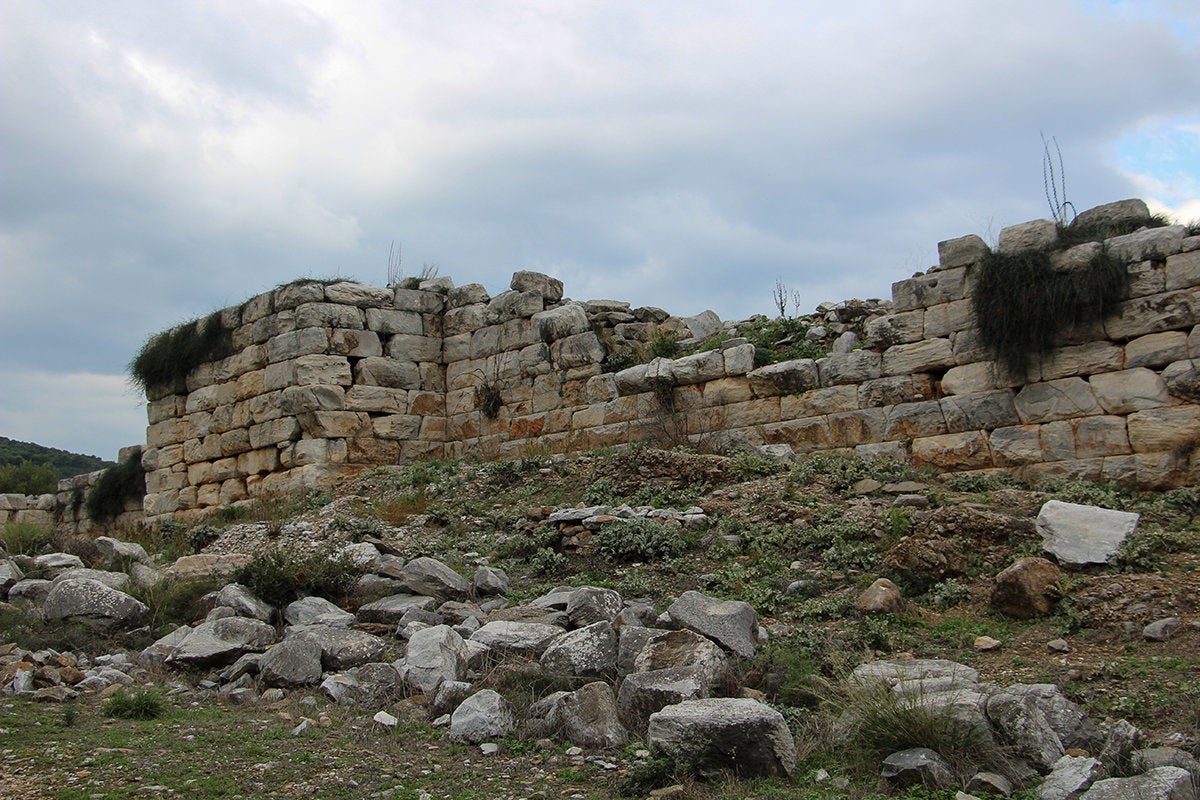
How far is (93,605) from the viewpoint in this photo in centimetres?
752

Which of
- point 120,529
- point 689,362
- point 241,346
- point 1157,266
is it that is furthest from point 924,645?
point 120,529

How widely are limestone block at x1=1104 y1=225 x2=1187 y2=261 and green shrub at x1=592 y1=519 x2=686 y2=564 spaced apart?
5.03 meters

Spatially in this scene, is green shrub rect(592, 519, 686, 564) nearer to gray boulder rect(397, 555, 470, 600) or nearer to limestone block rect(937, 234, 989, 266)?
gray boulder rect(397, 555, 470, 600)

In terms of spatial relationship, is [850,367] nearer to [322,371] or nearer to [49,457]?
[322,371]

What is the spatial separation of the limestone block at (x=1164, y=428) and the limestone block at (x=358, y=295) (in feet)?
31.0

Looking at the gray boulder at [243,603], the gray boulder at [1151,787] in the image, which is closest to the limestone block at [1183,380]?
the gray boulder at [1151,787]

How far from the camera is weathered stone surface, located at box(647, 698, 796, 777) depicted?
446 centimetres

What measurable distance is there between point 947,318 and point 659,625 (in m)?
6.02

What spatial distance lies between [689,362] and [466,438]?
12.4 ft

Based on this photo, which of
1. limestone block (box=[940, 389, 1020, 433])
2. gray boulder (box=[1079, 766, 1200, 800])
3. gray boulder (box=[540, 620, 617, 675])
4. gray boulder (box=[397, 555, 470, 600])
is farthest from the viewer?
limestone block (box=[940, 389, 1020, 433])

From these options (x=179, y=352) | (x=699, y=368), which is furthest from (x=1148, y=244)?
(x=179, y=352)

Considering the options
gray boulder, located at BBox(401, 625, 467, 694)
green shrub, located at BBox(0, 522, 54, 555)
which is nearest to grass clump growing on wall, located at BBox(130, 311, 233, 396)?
green shrub, located at BBox(0, 522, 54, 555)

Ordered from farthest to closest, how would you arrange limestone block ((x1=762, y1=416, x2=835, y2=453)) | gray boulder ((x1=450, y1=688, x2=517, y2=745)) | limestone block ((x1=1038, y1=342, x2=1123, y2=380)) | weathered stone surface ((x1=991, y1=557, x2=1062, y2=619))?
1. limestone block ((x1=762, y1=416, x2=835, y2=453))
2. limestone block ((x1=1038, y1=342, x2=1123, y2=380))
3. weathered stone surface ((x1=991, y1=557, x2=1062, y2=619))
4. gray boulder ((x1=450, y1=688, x2=517, y2=745))

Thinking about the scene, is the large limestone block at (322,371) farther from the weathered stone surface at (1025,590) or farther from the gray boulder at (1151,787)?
the gray boulder at (1151,787)
